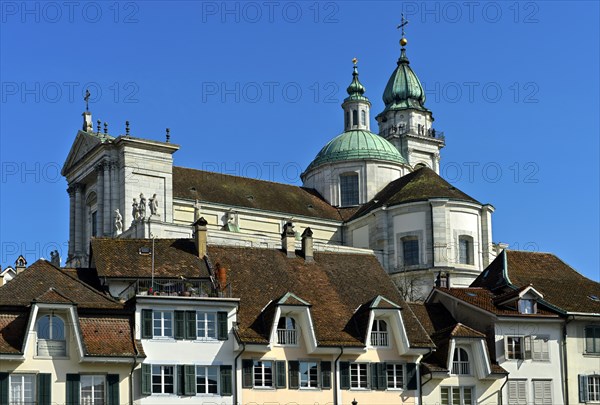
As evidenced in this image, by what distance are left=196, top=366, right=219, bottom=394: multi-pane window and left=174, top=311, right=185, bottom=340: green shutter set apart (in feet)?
5.40

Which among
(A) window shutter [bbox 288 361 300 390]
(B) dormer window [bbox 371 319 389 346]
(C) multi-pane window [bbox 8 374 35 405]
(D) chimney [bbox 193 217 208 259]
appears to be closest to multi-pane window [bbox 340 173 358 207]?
(D) chimney [bbox 193 217 208 259]

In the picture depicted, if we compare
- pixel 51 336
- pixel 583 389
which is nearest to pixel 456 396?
pixel 583 389

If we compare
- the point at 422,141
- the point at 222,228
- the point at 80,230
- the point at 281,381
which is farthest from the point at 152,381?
the point at 422,141

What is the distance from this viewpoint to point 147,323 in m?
59.1

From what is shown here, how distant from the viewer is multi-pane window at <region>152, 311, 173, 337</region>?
59.3 metres

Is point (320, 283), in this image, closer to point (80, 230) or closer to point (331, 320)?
point (331, 320)

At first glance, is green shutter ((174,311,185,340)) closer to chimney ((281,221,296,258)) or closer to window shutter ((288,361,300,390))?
window shutter ((288,361,300,390))

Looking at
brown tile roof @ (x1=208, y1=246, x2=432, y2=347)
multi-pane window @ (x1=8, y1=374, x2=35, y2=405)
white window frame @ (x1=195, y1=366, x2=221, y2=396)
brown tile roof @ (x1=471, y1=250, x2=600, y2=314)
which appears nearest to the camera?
multi-pane window @ (x1=8, y1=374, x2=35, y2=405)

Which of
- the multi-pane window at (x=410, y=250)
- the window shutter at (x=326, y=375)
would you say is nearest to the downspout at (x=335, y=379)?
the window shutter at (x=326, y=375)

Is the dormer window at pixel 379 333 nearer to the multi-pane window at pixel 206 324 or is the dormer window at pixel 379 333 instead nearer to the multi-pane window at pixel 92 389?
the multi-pane window at pixel 206 324

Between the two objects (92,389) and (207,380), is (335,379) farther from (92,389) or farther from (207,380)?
(92,389)

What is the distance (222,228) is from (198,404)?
57732 millimetres

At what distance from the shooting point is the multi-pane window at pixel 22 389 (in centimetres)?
5556

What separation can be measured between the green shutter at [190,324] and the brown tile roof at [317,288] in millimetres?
2175
